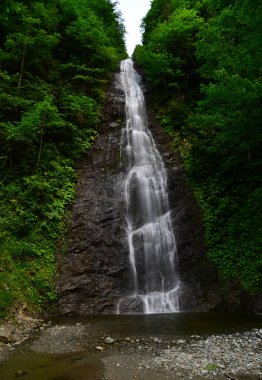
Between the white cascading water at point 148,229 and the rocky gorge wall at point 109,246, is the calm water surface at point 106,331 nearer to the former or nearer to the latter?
the rocky gorge wall at point 109,246

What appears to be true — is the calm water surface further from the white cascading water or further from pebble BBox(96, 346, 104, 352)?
the white cascading water

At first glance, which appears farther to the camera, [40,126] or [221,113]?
[40,126]

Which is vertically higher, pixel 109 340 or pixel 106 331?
pixel 106 331

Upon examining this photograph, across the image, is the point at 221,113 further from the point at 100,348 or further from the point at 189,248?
the point at 100,348

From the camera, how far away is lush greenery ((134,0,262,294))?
8.47 m

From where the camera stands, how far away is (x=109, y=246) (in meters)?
12.5

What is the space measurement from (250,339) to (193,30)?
1852 centimetres

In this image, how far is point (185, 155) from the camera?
53.4 feet

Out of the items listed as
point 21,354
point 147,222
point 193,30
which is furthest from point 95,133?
point 21,354

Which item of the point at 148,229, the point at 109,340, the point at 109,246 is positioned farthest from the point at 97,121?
the point at 109,340

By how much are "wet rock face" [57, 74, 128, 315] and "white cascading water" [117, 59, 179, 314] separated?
42cm

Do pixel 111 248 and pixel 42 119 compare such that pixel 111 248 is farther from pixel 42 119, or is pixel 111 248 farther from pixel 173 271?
pixel 42 119

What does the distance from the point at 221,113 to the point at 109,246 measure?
241 inches

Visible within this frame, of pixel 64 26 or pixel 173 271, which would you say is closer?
pixel 173 271
